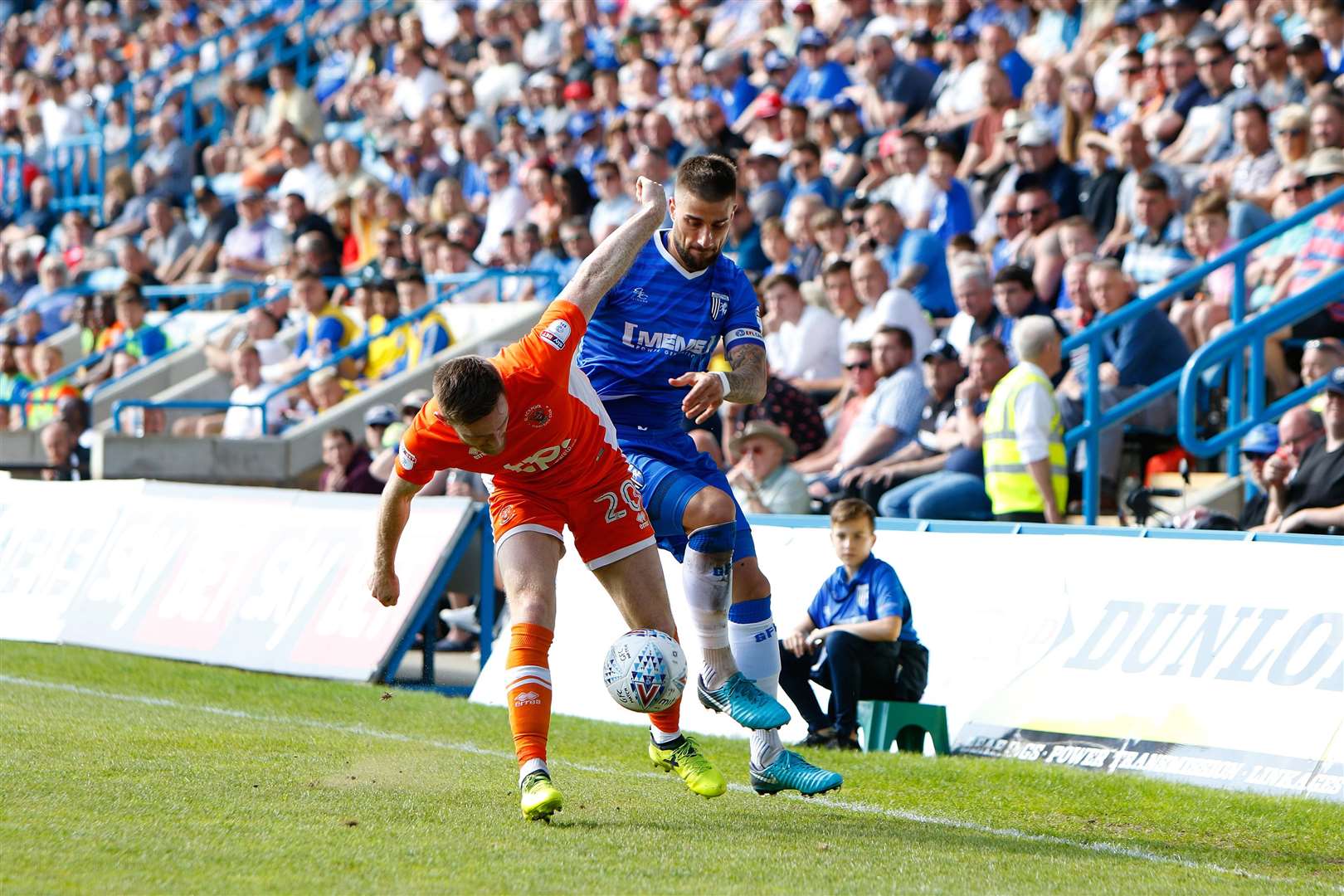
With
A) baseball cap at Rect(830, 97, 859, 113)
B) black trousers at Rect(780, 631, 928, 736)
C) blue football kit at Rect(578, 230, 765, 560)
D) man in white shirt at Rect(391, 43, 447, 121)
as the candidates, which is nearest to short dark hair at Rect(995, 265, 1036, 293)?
black trousers at Rect(780, 631, 928, 736)

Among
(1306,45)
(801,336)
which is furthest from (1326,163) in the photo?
(801,336)

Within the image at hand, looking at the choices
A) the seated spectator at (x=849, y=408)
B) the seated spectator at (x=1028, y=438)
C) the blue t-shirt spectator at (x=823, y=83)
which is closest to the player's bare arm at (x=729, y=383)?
the seated spectator at (x=1028, y=438)

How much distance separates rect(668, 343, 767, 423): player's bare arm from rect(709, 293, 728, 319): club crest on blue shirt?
7.3 inches

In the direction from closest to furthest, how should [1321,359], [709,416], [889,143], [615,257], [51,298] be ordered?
[615,257] → [709,416] → [1321,359] → [889,143] → [51,298]

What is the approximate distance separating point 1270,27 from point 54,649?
1017 cm

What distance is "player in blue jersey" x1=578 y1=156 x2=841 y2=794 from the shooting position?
771cm

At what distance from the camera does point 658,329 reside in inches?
314

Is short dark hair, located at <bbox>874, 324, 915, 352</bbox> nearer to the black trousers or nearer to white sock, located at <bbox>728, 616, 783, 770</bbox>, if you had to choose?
A: the black trousers

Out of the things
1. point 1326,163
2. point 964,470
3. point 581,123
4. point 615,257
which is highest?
point 581,123

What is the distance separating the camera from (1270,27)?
48.1 ft

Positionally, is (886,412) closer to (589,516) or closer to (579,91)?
(589,516)

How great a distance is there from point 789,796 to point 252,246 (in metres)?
16.8

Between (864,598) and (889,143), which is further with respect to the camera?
(889,143)

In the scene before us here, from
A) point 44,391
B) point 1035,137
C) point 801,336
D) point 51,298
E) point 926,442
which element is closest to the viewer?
point 926,442
